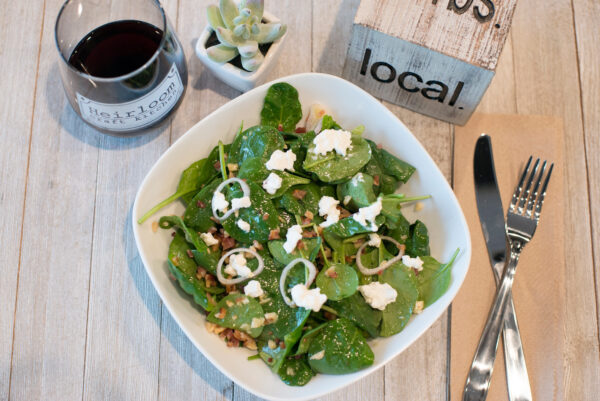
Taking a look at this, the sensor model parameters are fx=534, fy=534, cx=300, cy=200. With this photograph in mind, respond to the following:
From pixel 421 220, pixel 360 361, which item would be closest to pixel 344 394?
pixel 360 361

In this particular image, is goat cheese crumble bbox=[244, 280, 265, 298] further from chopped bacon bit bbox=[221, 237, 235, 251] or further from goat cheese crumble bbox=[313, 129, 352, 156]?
goat cheese crumble bbox=[313, 129, 352, 156]

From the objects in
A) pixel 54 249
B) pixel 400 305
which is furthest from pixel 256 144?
pixel 54 249

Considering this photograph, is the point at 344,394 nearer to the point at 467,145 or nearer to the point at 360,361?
the point at 360,361

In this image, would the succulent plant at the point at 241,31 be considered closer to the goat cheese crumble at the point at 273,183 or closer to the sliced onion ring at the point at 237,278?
the goat cheese crumble at the point at 273,183

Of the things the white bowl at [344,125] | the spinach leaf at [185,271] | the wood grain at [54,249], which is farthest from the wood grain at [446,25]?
the wood grain at [54,249]

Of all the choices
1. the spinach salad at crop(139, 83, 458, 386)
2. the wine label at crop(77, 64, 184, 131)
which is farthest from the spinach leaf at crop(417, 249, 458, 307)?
the wine label at crop(77, 64, 184, 131)
